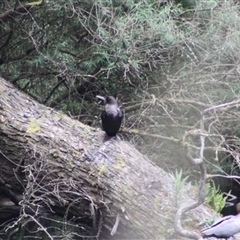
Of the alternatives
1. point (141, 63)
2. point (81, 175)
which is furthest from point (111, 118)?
point (141, 63)

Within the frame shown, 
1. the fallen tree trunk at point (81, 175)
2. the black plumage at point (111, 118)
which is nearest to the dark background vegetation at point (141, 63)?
the black plumage at point (111, 118)

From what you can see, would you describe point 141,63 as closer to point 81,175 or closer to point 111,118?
point 111,118

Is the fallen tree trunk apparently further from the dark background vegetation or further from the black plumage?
the dark background vegetation

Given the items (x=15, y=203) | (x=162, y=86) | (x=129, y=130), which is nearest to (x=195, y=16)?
(x=162, y=86)

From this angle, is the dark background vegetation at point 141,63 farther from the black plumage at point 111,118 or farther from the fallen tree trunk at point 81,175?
the fallen tree trunk at point 81,175

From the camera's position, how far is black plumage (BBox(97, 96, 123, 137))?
3924 mm

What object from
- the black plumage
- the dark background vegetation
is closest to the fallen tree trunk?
the black plumage

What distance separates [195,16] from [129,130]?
101 centimetres

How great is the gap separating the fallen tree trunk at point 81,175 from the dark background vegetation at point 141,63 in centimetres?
59

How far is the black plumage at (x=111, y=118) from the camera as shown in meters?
3.92

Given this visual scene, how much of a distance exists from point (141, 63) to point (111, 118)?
2.20 feet

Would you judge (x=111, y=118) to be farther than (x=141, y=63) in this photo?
No

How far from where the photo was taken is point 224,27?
4434 millimetres

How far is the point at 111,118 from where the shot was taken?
12.9 ft
